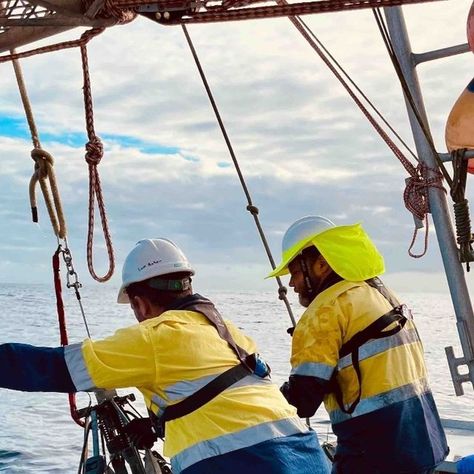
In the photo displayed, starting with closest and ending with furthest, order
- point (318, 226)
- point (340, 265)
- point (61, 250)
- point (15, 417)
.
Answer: point (340, 265), point (318, 226), point (61, 250), point (15, 417)

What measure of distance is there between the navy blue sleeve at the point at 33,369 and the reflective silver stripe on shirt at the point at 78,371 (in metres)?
0.02

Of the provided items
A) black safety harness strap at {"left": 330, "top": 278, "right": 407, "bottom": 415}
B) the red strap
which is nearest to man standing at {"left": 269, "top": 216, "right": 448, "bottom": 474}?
black safety harness strap at {"left": 330, "top": 278, "right": 407, "bottom": 415}

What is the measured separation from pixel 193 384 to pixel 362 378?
34.2 inches

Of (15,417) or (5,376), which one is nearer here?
(5,376)

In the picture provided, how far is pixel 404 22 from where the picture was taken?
5602 mm

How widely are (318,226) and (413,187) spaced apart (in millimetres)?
1694

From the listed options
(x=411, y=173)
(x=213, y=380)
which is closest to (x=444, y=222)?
(x=411, y=173)

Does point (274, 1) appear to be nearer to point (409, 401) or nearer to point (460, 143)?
point (460, 143)

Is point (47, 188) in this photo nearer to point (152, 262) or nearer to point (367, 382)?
point (152, 262)

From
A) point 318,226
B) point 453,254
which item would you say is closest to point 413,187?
point 453,254

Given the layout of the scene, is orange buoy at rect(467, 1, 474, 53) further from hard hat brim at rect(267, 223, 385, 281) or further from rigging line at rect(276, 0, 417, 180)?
rigging line at rect(276, 0, 417, 180)

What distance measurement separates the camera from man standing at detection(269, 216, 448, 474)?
3611mm

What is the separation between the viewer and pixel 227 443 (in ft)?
10.0

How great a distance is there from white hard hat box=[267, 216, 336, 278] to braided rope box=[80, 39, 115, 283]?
1027 millimetres
